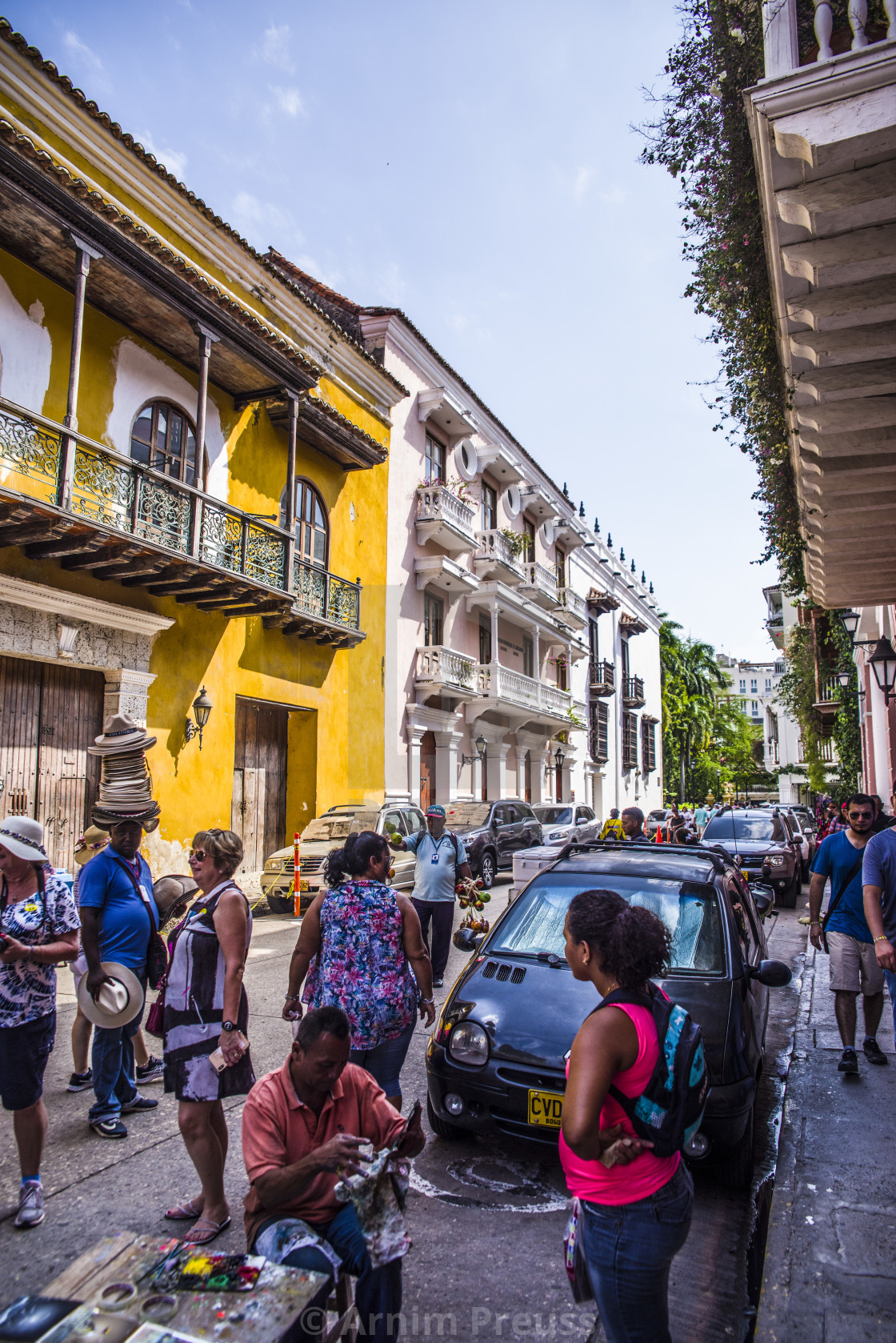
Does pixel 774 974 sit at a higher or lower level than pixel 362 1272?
higher

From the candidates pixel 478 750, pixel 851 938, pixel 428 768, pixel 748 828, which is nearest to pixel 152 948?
pixel 851 938

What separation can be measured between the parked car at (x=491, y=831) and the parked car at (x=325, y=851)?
1644mm

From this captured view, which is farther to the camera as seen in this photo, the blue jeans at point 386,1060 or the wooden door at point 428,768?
the wooden door at point 428,768

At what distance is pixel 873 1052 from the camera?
18.6 ft

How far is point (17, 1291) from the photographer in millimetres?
3180

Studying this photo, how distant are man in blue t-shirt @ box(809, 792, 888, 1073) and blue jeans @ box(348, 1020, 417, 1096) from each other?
10.5ft

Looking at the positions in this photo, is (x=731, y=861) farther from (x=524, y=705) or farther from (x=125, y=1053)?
(x=524, y=705)

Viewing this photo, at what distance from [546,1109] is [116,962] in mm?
2396

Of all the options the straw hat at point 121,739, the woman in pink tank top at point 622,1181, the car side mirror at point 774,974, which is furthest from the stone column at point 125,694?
the woman in pink tank top at point 622,1181

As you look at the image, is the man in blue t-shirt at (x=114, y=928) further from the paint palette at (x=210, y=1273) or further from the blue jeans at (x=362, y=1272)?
the paint palette at (x=210, y=1273)

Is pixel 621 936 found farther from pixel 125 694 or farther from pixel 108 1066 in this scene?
pixel 125 694

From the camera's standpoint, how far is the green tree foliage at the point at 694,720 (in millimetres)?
50406

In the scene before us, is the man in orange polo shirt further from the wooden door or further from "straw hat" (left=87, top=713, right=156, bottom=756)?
the wooden door

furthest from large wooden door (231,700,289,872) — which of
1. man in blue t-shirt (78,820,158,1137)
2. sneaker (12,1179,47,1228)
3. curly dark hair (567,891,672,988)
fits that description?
curly dark hair (567,891,672,988)
